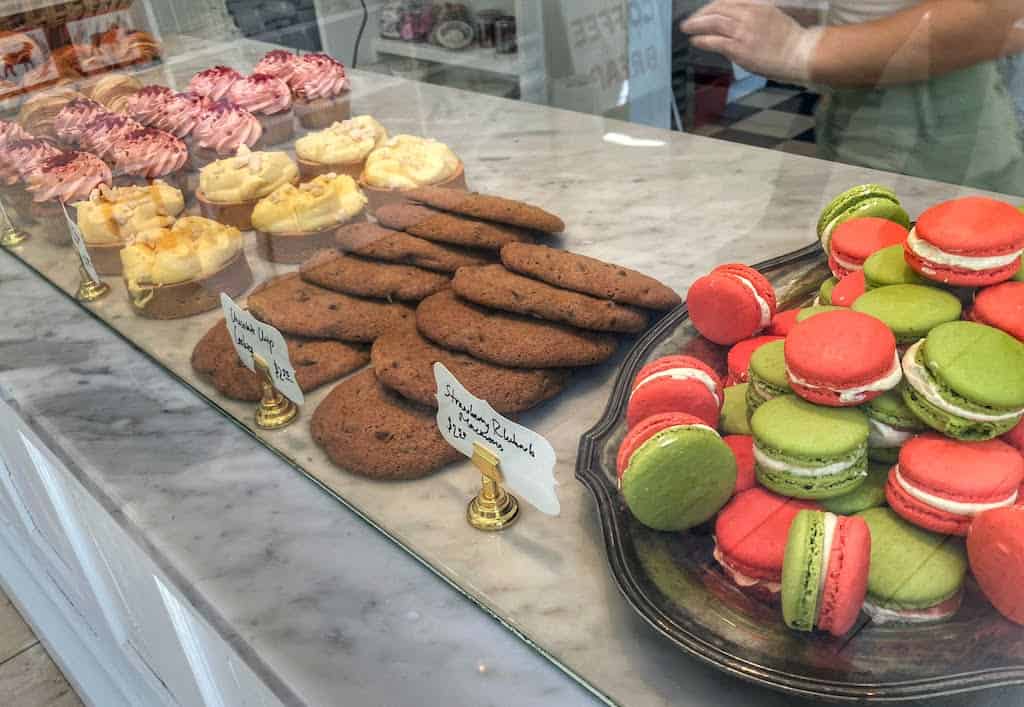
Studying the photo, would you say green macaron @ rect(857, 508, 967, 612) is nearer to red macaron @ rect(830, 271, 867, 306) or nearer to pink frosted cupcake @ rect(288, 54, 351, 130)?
red macaron @ rect(830, 271, 867, 306)

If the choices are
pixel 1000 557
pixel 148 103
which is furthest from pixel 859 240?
pixel 148 103

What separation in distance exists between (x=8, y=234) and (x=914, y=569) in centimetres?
165

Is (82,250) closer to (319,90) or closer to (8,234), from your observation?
(8,234)

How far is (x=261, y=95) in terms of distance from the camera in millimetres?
1762

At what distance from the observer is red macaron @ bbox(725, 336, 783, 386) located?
84cm

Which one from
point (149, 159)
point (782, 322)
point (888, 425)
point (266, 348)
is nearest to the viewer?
point (888, 425)

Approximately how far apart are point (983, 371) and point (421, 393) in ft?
1.74

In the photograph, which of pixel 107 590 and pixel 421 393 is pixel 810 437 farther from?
pixel 107 590

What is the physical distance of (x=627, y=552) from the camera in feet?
2.25

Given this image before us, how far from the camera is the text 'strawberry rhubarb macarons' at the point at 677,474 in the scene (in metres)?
0.65

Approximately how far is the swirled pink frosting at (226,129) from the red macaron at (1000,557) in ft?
4.57

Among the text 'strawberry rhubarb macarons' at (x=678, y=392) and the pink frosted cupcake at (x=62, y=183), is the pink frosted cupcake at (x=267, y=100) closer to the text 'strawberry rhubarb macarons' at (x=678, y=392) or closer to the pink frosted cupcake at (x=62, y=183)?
the pink frosted cupcake at (x=62, y=183)

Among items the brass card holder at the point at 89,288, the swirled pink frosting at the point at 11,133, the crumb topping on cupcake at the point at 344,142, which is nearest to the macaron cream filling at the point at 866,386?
the crumb topping on cupcake at the point at 344,142

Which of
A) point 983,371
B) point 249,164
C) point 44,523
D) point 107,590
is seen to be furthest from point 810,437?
point 44,523
